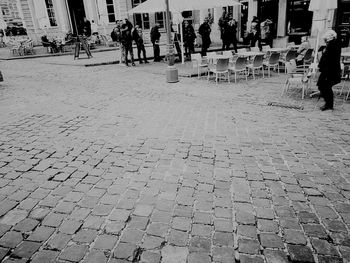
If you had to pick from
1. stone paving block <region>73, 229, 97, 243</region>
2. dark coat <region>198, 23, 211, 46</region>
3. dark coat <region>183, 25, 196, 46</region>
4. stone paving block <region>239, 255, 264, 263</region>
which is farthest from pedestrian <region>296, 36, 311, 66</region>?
stone paving block <region>73, 229, 97, 243</region>

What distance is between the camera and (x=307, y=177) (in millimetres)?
3590

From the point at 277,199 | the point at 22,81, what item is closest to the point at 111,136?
the point at 277,199

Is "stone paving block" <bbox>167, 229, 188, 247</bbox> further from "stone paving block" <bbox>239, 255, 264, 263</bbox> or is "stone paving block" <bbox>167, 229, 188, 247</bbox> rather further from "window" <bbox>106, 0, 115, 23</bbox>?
"window" <bbox>106, 0, 115, 23</bbox>

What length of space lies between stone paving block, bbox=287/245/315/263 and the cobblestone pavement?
0.04ft

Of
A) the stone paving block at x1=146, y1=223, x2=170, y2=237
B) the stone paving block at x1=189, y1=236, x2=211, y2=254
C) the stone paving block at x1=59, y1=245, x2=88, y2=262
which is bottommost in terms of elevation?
the stone paving block at x1=189, y1=236, x2=211, y2=254

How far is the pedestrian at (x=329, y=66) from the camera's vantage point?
5.76 meters

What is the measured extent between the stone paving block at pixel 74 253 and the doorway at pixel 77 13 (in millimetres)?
24411

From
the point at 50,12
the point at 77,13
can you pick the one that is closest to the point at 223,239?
the point at 50,12

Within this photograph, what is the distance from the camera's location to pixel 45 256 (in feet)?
7.98

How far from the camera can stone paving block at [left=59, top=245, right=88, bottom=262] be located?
2.40m

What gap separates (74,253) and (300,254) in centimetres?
205

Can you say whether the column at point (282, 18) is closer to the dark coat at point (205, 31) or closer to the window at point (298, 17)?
the window at point (298, 17)

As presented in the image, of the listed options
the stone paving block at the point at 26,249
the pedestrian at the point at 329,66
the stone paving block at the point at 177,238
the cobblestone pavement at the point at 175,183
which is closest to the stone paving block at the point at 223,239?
the cobblestone pavement at the point at 175,183

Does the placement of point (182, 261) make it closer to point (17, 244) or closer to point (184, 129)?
point (17, 244)
